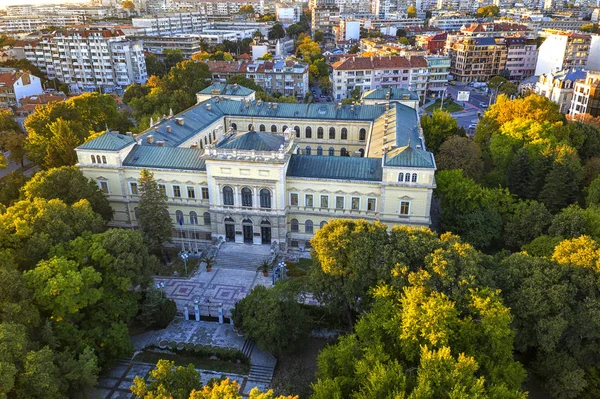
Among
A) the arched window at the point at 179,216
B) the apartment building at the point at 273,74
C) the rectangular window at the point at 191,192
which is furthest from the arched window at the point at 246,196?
the apartment building at the point at 273,74

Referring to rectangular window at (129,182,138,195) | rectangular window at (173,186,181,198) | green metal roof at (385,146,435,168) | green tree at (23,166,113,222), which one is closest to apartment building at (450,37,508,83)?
green metal roof at (385,146,435,168)

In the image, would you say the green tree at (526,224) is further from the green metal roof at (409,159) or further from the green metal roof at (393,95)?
the green metal roof at (393,95)

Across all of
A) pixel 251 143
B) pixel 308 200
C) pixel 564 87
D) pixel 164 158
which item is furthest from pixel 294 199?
pixel 564 87

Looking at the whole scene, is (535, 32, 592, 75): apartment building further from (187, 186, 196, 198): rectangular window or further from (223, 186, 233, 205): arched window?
(187, 186, 196, 198): rectangular window

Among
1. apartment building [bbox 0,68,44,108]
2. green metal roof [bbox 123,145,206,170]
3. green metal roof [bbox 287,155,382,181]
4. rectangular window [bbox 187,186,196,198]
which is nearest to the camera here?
green metal roof [bbox 287,155,382,181]

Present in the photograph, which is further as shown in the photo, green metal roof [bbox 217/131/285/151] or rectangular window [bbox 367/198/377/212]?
rectangular window [bbox 367/198/377/212]

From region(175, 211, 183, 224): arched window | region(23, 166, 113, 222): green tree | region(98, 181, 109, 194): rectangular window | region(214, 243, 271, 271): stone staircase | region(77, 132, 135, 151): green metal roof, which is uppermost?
region(77, 132, 135, 151): green metal roof

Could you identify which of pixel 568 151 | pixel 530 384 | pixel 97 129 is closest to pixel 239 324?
pixel 530 384

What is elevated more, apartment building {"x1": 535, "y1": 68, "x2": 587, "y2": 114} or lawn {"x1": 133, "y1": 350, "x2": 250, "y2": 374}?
apartment building {"x1": 535, "y1": 68, "x2": 587, "y2": 114}

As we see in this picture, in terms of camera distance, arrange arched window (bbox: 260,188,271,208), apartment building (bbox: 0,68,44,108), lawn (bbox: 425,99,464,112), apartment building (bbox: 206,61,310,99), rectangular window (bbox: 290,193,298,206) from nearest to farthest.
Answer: arched window (bbox: 260,188,271,208)
rectangular window (bbox: 290,193,298,206)
apartment building (bbox: 0,68,44,108)
lawn (bbox: 425,99,464,112)
apartment building (bbox: 206,61,310,99)
